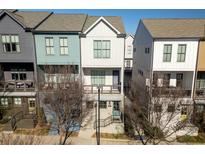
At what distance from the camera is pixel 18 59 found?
16.3 m

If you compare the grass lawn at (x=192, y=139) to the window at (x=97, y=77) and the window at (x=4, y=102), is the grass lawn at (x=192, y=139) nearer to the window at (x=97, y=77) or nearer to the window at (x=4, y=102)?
the window at (x=97, y=77)

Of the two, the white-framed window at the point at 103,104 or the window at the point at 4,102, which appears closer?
the window at the point at 4,102

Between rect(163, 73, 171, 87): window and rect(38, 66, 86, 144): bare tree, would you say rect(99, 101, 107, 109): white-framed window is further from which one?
rect(163, 73, 171, 87): window

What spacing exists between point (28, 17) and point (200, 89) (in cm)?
1996

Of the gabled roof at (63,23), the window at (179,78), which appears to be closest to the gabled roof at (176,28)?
the window at (179,78)

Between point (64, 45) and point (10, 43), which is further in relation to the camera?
point (64, 45)

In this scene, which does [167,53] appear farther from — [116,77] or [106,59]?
[106,59]

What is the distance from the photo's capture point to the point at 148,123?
12.2m

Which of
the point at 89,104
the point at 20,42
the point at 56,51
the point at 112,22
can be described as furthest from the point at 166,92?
the point at 20,42

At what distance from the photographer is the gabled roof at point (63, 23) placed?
15.8 m

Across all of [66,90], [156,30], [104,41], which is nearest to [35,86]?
[66,90]

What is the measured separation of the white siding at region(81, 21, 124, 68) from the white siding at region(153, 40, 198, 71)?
345cm

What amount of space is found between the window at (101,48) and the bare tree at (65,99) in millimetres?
3406

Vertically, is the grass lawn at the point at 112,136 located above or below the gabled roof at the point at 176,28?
below
